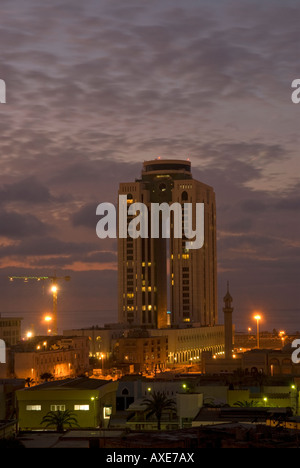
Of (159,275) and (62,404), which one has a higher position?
(159,275)

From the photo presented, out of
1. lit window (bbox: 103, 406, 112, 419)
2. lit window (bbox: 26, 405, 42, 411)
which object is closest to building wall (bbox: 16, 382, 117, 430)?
lit window (bbox: 26, 405, 42, 411)

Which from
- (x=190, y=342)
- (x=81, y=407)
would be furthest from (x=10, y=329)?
(x=81, y=407)

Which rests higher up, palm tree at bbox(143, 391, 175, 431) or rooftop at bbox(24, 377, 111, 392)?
rooftop at bbox(24, 377, 111, 392)

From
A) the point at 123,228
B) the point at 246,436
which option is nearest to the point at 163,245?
the point at 123,228

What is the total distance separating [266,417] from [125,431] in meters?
9.05

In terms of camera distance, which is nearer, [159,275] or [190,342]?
[190,342]

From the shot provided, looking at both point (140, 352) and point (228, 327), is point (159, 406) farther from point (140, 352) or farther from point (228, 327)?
point (140, 352)

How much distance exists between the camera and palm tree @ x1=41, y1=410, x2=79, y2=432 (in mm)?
61791

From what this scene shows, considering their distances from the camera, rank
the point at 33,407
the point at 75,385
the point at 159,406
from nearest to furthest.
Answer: the point at 159,406, the point at 33,407, the point at 75,385

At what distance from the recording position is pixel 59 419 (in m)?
61.7

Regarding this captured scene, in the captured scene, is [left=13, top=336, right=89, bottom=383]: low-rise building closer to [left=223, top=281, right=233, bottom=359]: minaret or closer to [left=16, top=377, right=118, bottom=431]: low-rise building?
[left=223, top=281, right=233, bottom=359]: minaret

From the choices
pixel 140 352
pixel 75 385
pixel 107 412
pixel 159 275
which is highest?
pixel 159 275

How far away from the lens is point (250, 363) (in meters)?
116

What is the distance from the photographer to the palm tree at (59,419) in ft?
203
